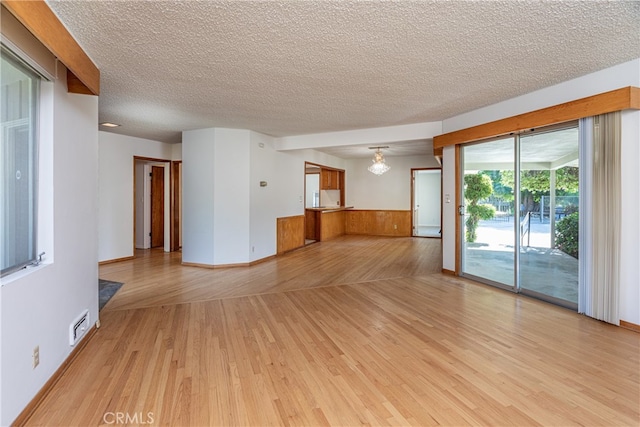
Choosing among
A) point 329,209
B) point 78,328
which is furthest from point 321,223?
point 78,328

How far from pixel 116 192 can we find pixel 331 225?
5.59 metres

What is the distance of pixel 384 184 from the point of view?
10406mm

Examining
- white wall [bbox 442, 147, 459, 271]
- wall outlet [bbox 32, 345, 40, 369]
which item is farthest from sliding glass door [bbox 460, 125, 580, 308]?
wall outlet [bbox 32, 345, 40, 369]

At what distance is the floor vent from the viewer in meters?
2.45

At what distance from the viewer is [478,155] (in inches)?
190

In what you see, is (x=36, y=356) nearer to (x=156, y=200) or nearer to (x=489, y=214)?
(x=489, y=214)

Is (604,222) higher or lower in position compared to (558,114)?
lower

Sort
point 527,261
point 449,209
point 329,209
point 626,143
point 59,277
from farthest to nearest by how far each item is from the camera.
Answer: point 329,209 → point 449,209 → point 527,261 → point 626,143 → point 59,277

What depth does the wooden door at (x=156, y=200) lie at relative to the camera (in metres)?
7.79

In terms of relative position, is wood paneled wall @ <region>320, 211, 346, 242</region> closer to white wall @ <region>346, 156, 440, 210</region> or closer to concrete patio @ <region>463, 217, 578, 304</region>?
white wall @ <region>346, 156, 440, 210</region>

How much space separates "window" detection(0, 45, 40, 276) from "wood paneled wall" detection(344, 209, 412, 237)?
30.0 ft

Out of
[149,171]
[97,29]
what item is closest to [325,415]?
[97,29]

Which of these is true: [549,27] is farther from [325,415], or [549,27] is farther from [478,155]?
[325,415]
